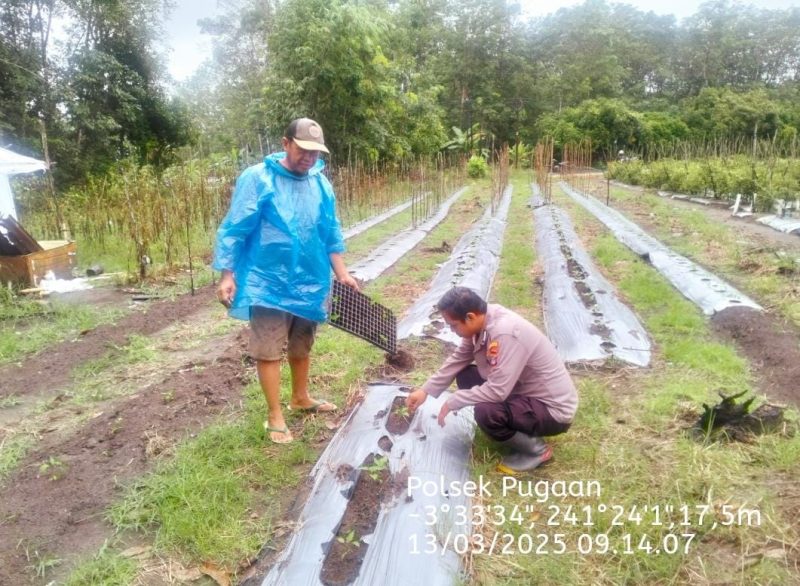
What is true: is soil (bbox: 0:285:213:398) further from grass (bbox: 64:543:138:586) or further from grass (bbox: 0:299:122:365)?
grass (bbox: 64:543:138:586)

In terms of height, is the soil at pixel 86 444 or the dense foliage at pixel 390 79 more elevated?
the dense foliage at pixel 390 79

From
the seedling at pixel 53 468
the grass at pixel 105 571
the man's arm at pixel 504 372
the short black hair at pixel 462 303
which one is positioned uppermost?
the short black hair at pixel 462 303

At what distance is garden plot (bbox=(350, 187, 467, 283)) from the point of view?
5961 millimetres

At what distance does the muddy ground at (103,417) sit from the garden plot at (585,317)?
0.68 metres

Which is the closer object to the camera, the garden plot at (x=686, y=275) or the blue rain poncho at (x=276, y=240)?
the blue rain poncho at (x=276, y=240)

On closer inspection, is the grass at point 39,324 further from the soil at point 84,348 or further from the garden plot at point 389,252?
the garden plot at point 389,252

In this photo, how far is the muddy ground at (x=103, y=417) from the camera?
2.05 meters

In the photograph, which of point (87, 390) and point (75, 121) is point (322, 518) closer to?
point (87, 390)

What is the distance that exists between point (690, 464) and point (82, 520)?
242cm

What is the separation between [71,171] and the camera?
43.9 feet

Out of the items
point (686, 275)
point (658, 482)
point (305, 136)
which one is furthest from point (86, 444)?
point (686, 275)

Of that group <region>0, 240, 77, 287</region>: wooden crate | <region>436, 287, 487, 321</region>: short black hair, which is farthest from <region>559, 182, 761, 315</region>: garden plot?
<region>0, 240, 77, 287</region>: wooden crate

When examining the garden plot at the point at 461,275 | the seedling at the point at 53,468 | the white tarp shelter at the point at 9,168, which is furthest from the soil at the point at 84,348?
the white tarp shelter at the point at 9,168

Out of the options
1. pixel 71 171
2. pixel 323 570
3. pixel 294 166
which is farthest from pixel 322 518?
pixel 71 171
